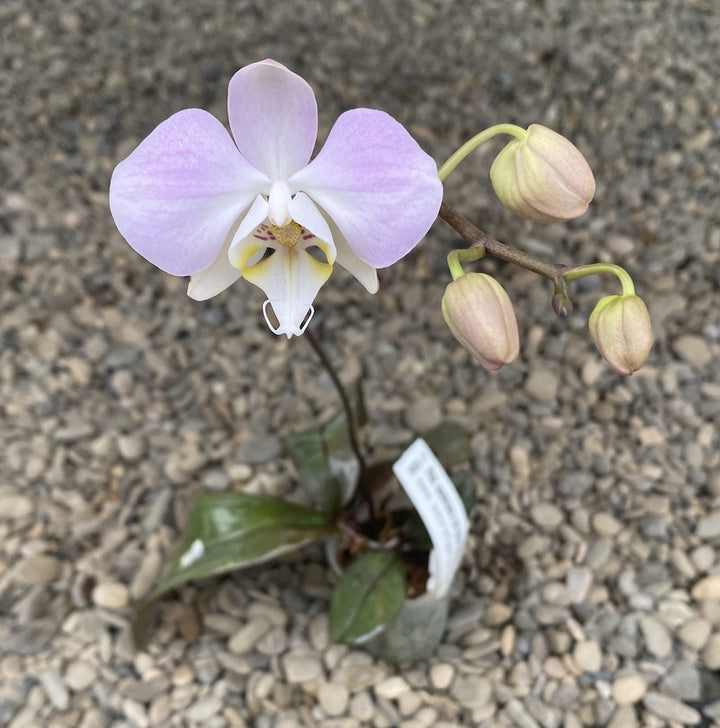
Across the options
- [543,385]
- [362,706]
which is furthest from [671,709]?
[543,385]

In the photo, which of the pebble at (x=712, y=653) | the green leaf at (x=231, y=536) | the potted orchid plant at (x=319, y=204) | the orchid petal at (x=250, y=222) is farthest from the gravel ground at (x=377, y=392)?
the orchid petal at (x=250, y=222)

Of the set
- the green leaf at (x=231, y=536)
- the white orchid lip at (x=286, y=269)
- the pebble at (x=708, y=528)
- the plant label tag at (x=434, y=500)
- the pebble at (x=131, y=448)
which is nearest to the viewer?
the white orchid lip at (x=286, y=269)

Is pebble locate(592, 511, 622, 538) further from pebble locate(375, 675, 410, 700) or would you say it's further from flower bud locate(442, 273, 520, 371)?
flower bud locate(442, 273, 520, 371)

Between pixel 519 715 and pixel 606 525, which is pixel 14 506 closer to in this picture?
pixel 519 715

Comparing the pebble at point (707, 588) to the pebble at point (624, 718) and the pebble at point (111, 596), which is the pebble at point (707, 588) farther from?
the pebble at point (111, 596)

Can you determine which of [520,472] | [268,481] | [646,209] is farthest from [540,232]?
[268,481]

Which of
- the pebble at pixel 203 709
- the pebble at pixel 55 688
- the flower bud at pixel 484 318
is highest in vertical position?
the flower bud at pixel 484 318

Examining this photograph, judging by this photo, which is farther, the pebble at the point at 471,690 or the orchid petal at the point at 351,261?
the pebble at the point at 471,690

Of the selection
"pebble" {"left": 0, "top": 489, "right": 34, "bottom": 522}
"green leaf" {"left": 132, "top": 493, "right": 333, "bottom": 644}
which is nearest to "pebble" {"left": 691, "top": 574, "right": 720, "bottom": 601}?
"green leaf" {"left": 132, "top": 493, "right": 333, "bottom": 644}

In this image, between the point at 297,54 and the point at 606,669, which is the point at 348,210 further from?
the point at 297,54
